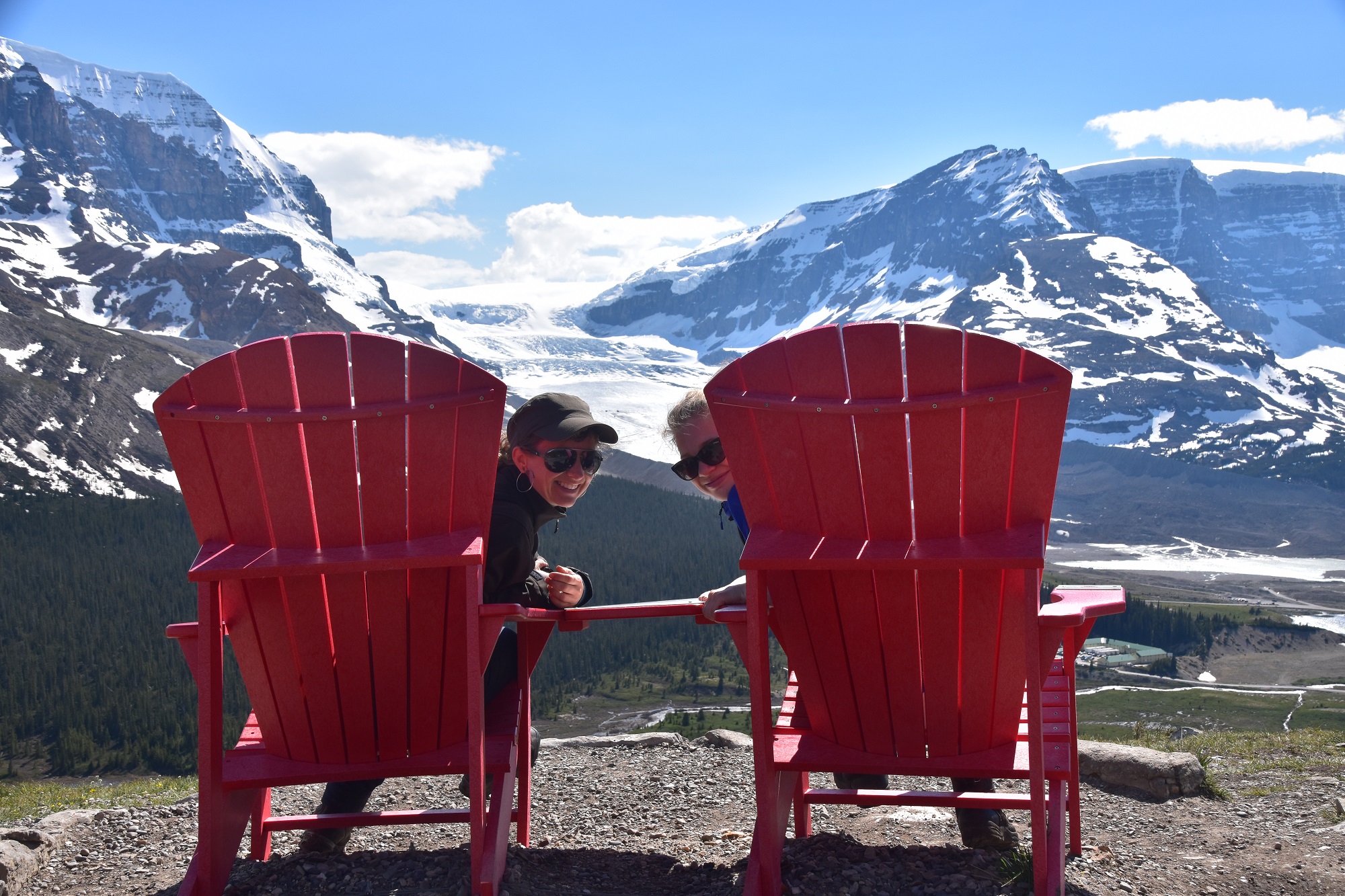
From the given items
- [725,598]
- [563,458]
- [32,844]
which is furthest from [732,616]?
[32,844]

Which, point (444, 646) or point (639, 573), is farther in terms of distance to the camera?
point (639, 573)

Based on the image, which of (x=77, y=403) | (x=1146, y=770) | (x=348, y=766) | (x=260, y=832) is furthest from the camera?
(x=77, y=403)

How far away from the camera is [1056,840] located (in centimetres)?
387

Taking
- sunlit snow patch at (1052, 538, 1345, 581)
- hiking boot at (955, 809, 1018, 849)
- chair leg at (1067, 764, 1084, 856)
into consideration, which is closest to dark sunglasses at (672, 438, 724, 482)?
hiking boot at (955, 809, 1018, 849)

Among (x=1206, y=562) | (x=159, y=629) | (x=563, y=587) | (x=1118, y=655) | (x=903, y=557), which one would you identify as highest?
(x=903, y=557)

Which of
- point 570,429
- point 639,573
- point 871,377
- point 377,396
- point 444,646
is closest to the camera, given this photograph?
point 871,377

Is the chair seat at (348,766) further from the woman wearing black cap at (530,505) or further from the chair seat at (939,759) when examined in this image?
the chair seat at (939,759)

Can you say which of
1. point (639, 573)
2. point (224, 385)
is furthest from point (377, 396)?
point (639, 573)

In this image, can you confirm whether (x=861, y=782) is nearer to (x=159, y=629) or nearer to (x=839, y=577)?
(x=839, y=577)

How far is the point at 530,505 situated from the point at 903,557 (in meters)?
1.95

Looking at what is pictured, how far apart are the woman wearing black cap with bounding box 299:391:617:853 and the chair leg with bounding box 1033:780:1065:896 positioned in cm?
226

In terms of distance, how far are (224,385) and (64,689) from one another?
86.2m

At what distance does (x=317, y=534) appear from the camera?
3.84 m

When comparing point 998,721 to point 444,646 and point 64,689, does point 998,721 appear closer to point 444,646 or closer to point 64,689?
point 444,646
